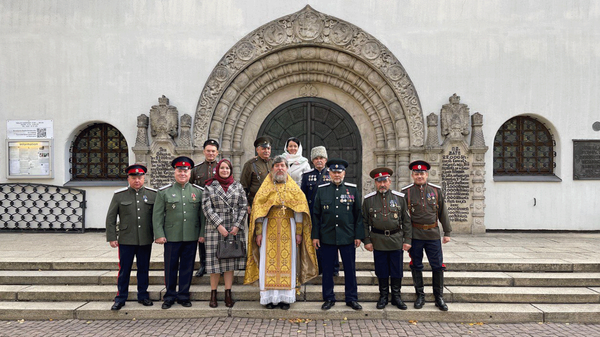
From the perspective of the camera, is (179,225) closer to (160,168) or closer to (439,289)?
(439,289)

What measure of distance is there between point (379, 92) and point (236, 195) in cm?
478

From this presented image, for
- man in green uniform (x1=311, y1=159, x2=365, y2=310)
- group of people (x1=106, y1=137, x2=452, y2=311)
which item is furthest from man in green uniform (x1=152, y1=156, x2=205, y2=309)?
man in green uniform (x1=311, y1=159, x2=365, y2=310)

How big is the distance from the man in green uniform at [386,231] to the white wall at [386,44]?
4098 mm

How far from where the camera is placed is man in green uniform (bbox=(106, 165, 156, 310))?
4.47 m

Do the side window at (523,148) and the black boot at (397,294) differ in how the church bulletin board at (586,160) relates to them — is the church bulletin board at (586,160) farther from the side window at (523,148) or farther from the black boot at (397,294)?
the black boot at (397,294)

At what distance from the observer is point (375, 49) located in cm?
782

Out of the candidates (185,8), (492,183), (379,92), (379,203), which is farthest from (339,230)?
(185,8)

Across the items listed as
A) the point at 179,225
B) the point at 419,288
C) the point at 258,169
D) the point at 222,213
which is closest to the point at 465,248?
the point at 419,288

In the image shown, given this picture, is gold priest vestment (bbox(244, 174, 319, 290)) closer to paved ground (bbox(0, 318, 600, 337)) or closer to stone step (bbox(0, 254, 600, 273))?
paved ground (bbox(0, 318, 600, 337))

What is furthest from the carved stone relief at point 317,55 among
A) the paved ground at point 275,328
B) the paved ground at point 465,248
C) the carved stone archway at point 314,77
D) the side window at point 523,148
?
the paved ground at point 275,328

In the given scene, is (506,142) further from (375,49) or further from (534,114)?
(375,49)

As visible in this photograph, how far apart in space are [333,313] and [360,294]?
1.79 ft

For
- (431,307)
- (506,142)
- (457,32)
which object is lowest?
(431,307)

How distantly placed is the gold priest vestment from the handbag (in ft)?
0.54
